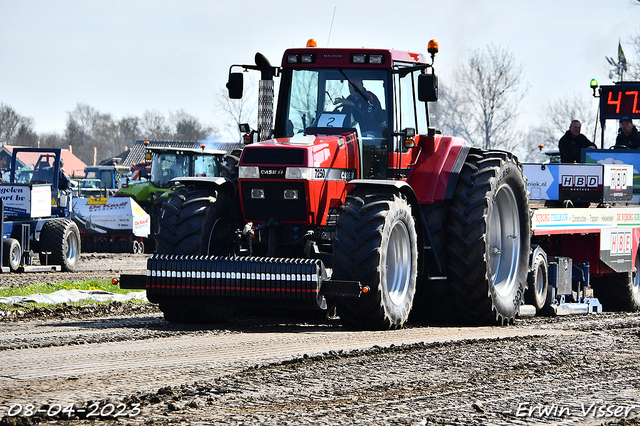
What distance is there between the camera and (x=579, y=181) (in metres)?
13.5

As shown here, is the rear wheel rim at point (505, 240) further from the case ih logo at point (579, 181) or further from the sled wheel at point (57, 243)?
the sled wheel at point (57, 243)

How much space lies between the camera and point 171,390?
550 centimetres

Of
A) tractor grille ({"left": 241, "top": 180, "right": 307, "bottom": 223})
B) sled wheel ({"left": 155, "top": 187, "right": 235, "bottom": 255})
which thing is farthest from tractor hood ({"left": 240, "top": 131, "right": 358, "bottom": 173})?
sled wheel ({"left": 155, "top": 187, "right": 235, "bottom": 255})

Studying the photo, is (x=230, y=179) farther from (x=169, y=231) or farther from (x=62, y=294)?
(x=62, y=294)

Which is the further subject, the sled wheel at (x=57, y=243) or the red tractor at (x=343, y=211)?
the sled wheel at (x=57, y=243)

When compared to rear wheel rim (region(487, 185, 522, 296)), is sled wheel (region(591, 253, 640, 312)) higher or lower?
lower

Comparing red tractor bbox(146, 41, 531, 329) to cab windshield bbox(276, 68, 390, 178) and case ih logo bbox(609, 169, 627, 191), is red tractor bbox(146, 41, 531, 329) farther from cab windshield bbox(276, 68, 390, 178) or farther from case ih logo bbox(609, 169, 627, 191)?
case ih logo bbox(609, 169, 627, 191)

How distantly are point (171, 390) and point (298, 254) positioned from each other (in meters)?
3.86

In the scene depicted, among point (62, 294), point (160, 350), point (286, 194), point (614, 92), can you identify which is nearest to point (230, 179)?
point (286, 194)

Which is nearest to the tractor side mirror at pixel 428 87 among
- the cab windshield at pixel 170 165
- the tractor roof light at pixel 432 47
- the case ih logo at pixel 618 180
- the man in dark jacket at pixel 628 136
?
the tractor roof light at pixel 432 47

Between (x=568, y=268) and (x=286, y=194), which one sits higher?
(x=286, y=194)

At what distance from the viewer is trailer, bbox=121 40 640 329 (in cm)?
835

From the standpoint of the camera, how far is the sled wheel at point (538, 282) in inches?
450

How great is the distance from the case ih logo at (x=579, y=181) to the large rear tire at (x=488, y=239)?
2.96m
